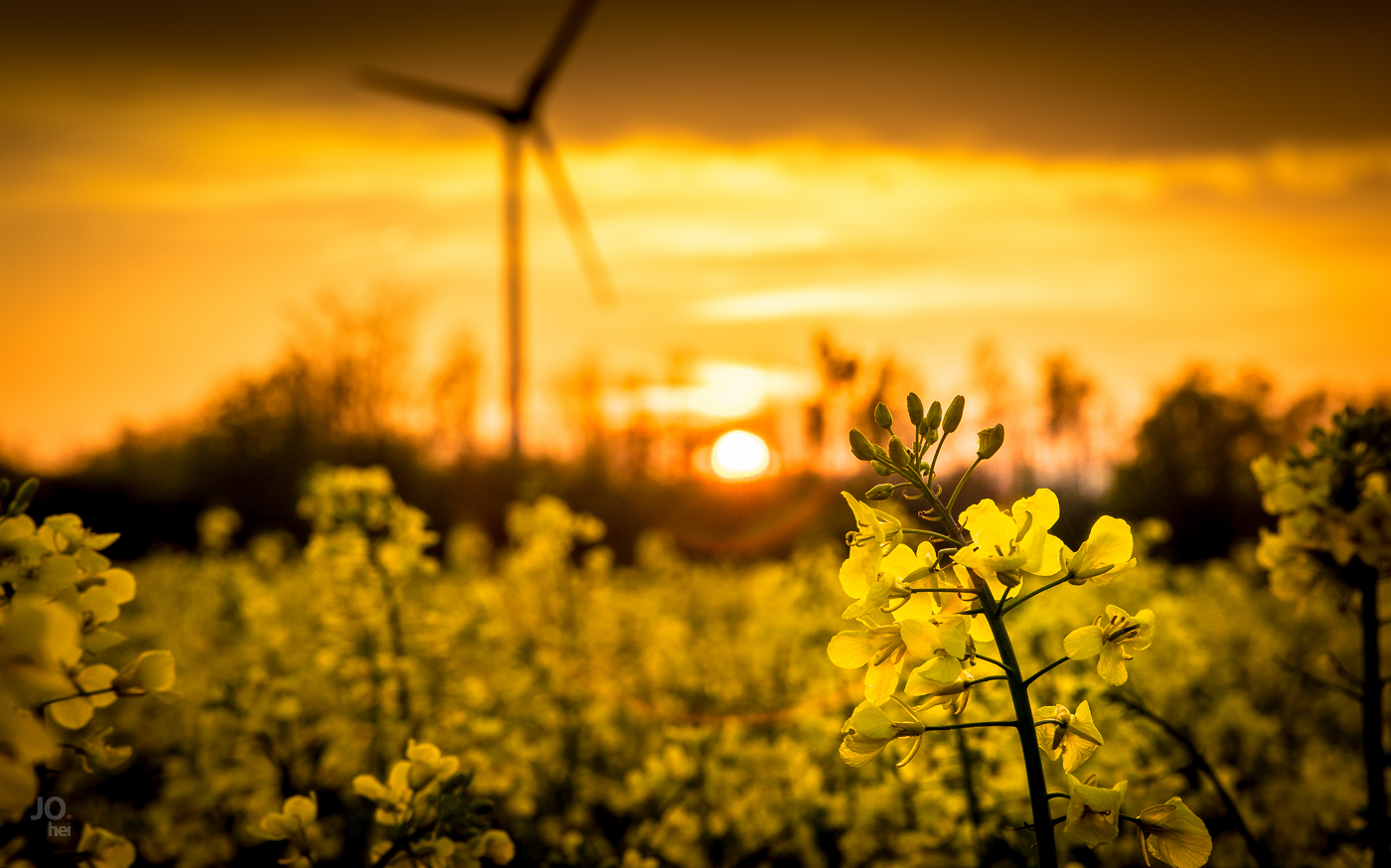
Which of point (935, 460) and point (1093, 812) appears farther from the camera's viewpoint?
point (935, 460)

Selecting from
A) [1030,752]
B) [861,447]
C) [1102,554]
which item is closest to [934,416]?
[861,447]

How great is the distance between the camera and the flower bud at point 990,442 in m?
1.60

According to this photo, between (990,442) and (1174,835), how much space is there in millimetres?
768

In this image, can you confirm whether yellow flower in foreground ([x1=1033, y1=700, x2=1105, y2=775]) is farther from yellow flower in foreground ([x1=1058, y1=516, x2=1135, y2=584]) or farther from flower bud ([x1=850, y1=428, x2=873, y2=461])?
flower bud ([x1=850, y1=428, x2=873, y2=461])

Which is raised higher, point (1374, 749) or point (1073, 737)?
point (1073, 737)

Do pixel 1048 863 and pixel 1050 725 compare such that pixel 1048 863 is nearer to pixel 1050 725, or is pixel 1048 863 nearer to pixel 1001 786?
pixel 1050 725

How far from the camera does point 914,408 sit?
1628 millimetres

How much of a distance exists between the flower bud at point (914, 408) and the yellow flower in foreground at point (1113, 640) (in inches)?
18.7

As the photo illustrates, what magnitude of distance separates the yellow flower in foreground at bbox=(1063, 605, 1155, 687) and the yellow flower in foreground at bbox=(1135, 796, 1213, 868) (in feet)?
0.79

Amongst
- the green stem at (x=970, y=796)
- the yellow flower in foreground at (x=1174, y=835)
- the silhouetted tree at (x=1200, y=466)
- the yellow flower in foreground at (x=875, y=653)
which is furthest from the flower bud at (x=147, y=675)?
the silhouetted tree at (x=1200, y=466)

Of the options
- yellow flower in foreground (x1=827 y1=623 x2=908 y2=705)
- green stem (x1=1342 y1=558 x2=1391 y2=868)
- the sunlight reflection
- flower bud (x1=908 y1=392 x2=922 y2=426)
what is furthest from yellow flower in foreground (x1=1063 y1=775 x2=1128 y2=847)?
the sunlight reflection

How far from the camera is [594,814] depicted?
16.1ft

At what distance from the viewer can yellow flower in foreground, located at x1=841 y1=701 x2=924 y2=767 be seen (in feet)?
4.97

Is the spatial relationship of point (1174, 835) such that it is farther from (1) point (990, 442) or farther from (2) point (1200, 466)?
(2) point (1200, 466)
